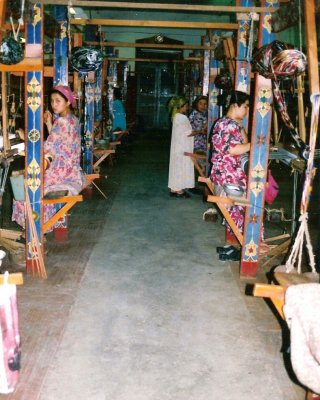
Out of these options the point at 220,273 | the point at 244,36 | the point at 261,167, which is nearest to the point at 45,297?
the point at 220,273

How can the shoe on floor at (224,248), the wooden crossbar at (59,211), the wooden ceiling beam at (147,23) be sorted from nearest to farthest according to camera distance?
the wooden crossbar at (59,211)
the wooden ceiling beam at (147,23)
the shoe on floor at (224,248)

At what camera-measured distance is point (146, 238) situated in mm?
5828

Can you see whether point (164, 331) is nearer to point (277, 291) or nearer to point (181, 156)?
point (277, 291)

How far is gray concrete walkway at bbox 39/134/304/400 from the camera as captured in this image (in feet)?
9.45

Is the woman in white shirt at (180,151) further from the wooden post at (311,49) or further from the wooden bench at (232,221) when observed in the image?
the wooden post at (311,49)

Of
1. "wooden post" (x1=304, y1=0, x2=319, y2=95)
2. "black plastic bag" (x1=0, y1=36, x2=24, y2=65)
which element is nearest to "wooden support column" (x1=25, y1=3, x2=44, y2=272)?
"black plastic bag" (x1=0, y1=36, x2=24, y2=65)

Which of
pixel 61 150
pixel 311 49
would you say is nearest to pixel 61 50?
pixel 61 150

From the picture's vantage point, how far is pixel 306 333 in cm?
222

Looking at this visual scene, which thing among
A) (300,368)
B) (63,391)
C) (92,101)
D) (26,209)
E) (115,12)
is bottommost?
(63,391)

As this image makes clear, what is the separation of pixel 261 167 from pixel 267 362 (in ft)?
6.11

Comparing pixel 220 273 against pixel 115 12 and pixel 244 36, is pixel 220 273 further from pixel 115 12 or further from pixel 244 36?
pixel 115 12

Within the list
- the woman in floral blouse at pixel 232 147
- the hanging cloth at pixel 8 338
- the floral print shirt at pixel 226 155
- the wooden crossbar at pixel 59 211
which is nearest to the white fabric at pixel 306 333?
the hanging cloth at pixel 8 338

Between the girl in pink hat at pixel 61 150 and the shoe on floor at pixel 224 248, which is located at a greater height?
the girl in pink hat at pixel 61 150

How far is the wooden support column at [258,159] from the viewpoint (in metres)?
4.13
